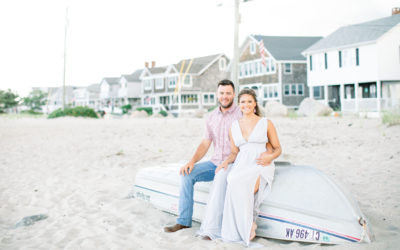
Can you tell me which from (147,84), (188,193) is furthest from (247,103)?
(147,84)

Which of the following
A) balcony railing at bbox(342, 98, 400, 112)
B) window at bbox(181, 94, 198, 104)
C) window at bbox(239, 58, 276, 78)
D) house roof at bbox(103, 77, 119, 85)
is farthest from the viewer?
house roof at bbox(103, 77, 119, 85)

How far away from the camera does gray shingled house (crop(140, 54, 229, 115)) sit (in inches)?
1722

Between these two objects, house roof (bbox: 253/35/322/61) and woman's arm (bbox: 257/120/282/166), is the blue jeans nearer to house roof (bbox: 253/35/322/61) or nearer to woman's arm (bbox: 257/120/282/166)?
woman's arm (bbox: 257/120/282/166)

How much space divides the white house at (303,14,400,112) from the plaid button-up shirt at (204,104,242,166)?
18457mm

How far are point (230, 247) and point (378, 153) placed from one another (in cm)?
568

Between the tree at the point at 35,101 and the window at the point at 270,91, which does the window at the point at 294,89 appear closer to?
the window at the point at 270,91

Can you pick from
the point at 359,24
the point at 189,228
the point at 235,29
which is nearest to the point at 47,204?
the point at 189,228

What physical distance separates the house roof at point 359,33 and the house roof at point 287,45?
14.2 feet

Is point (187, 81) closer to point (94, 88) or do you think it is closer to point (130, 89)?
point (130, 89)

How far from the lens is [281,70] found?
32250 millimetres

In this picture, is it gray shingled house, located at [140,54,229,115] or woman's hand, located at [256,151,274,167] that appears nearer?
woman's hand, located at [256,151,274,167]

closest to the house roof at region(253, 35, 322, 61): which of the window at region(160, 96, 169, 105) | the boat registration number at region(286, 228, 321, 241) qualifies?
the window at region(160, 96, 169, 105)

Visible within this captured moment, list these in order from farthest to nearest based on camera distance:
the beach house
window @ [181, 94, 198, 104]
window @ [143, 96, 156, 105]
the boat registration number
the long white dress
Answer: window @ [143, 96, 156, 105], window @ [181, 94, 198, 104], the beach house, the long white dress, the boat registration number

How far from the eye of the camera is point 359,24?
27266mm
